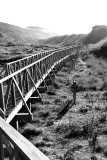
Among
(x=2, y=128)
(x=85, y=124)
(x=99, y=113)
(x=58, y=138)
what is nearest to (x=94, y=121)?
(x=85, y=124)

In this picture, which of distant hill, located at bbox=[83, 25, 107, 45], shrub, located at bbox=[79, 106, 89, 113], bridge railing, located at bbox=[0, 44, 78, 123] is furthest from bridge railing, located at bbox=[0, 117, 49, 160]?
distant hill, located at bbox=[83, 25, 107, 45]

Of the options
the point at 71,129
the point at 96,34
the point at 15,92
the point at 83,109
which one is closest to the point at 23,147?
the point at 71,129

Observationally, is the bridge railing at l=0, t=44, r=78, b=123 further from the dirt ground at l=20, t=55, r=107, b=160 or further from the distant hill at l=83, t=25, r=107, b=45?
the distant hill at l=83, t=25, r=107, b=45

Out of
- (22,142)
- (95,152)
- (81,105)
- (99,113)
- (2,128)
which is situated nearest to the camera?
(22,142)

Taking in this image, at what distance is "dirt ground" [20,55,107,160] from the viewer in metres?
6.32

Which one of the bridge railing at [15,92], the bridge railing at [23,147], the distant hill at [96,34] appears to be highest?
the distant hill at [96,34]

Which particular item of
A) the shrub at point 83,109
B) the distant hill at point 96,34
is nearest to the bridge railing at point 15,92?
the shrub at point 83,109

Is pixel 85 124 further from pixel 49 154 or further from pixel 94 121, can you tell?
pixel 49 154

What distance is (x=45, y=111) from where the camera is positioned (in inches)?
384

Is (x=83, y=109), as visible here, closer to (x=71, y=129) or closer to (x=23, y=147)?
(x=71, y=129)

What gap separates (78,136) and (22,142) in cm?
549

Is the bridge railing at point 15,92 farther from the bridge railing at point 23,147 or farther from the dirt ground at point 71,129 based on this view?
the bridge railing at point 23,147

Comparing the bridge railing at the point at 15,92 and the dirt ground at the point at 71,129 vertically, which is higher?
the bridge railing at the point at 15,92

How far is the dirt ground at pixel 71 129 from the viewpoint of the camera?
632 cm
